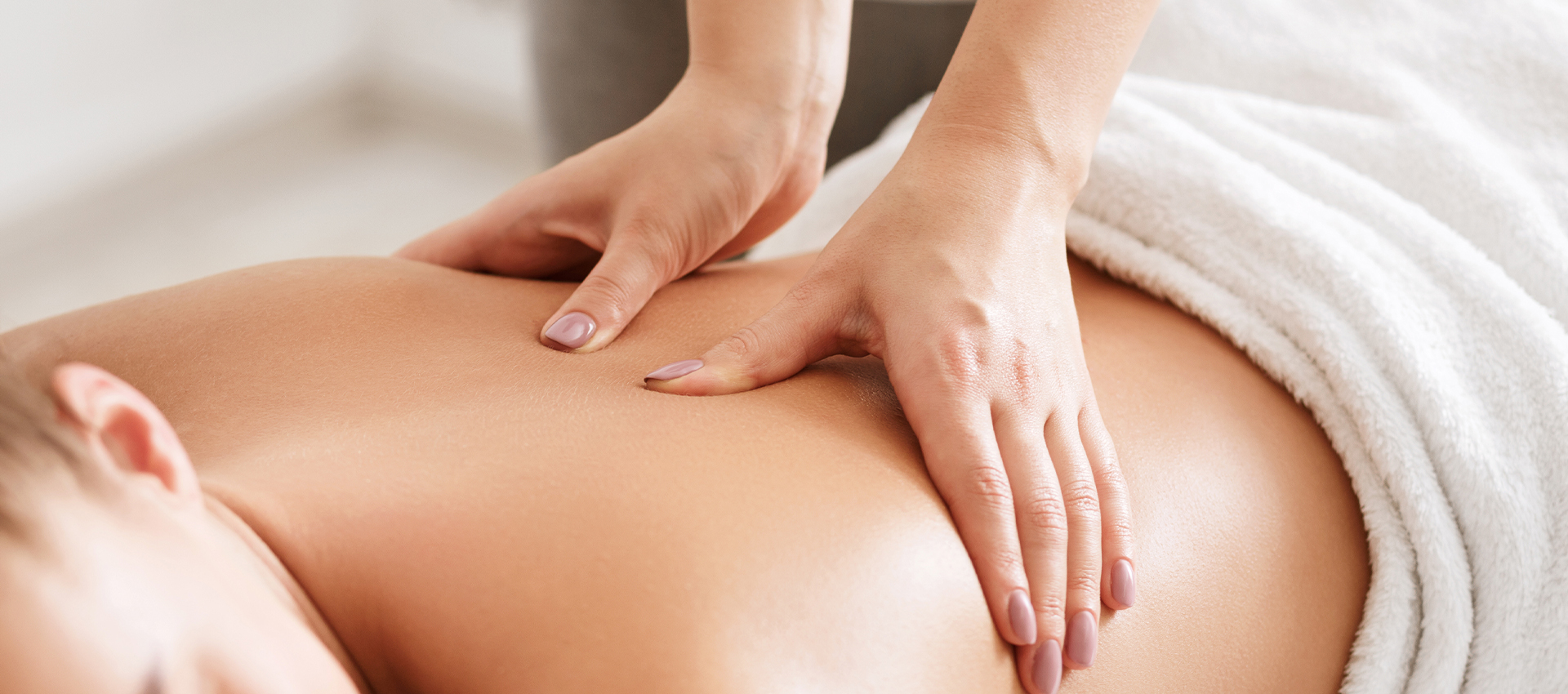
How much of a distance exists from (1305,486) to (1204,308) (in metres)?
0.15

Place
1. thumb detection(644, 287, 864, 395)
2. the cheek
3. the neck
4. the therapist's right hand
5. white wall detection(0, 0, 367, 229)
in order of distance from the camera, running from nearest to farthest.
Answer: the cheek < the neck < thumb detection(644, 287, 864, 395) < the therapist's right hand < white wall detection(0, 0, 367, 229)

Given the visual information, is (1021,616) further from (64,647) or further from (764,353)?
(64,647)

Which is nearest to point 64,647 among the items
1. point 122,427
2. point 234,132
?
point 122,427

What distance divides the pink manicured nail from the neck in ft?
1.16

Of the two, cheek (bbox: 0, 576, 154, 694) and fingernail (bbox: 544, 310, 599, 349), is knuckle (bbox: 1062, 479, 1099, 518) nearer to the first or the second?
fingernail (bbox: 544, 310, 599, 349)

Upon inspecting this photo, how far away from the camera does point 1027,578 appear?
591mm

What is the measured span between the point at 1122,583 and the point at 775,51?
505 mm

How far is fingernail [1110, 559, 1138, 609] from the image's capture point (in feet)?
1.98

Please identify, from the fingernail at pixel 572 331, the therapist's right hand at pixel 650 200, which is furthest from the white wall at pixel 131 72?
the fingernail at pixel 572 331

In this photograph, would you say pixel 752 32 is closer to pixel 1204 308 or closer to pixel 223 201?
pixel 1204 308

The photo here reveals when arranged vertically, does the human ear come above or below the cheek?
above

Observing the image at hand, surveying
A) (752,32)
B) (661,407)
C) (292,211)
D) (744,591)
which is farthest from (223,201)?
(744,591)

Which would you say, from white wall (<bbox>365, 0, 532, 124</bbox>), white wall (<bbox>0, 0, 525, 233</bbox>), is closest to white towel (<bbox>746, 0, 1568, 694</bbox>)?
white wall (<bbox>365, 0, 532, 124</bbox>)

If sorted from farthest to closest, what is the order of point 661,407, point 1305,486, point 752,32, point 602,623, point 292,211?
point 292,211 < point 752,32 < point 1305,486 < point 661,407 < point 602,623
